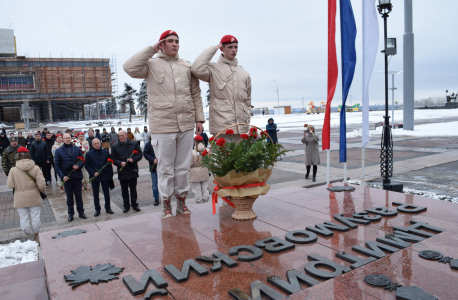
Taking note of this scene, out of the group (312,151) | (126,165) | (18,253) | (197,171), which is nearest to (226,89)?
(197,171)

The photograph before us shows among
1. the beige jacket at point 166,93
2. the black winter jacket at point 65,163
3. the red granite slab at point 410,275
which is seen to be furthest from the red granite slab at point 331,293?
the black winter jacket at point 65,163

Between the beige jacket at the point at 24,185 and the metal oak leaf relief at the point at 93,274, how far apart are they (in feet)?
12.5

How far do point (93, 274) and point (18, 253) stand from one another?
10.4 feet

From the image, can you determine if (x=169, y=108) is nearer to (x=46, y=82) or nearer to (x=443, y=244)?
(x=443, y=244)

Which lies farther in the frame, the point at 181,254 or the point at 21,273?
the point at 21,273

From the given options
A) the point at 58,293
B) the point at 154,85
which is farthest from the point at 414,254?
the point at 154,85

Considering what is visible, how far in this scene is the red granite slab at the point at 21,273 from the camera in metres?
3.43

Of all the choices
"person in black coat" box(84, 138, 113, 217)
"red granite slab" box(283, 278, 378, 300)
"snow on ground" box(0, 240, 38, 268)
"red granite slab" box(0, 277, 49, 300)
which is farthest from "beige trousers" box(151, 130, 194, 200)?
"person in black coat" box(84, 138, 113, 217)

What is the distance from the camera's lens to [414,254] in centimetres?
295

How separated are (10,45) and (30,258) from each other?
68.3 m

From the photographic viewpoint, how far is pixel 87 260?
10.5ft

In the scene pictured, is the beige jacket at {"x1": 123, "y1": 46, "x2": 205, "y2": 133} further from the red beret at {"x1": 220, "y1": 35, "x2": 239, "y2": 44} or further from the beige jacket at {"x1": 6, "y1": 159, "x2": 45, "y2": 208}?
the beige jacket at {"x1": 6, "y1": 159, "x2": 45, "y2": 208}

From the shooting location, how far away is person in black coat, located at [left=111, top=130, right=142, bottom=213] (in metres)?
7.48

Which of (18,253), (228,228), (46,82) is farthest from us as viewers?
(46,82)
